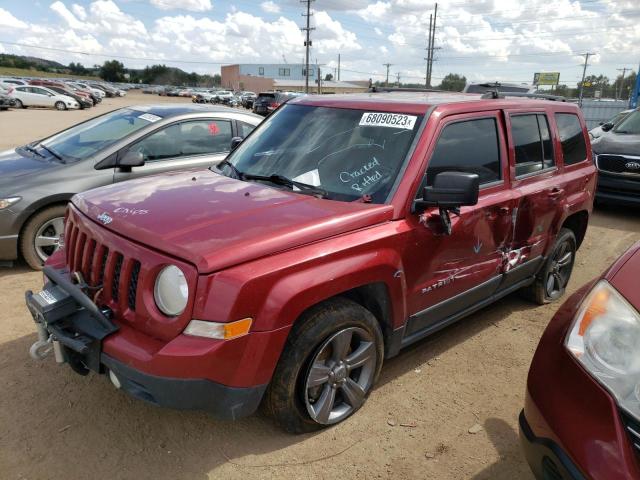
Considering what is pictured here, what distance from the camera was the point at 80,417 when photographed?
290 centimetres

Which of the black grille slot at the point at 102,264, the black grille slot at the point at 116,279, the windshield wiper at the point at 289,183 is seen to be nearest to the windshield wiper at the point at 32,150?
the windshield wiper at the point at 289,183

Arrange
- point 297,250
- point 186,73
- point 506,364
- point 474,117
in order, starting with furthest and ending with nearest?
1. point 186,73
2. point 506,364
3. point 474,117
4. point 297,250

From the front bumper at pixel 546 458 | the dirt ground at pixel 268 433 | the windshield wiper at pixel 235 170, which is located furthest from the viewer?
the windshield wiper at pixel 235 170

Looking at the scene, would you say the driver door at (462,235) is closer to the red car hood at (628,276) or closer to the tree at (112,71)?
the red car hood at (628,276)

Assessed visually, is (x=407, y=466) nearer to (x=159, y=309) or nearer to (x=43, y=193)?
(x=159, y=309)

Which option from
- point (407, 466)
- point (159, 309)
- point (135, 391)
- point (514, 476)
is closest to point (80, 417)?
point (135, 391)

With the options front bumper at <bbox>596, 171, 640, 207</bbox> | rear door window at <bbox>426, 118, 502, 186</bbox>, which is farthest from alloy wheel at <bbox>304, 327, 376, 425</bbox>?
front bumper at <bbox>596, 171, 640, 207</bbox>

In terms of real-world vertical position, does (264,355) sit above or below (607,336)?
below

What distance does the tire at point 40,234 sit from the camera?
475cm

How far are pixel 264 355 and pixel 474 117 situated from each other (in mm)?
2210

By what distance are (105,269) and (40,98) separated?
40.0 m

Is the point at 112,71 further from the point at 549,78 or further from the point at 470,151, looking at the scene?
the point at 470,151

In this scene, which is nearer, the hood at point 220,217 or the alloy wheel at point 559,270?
the hood at point 220,217

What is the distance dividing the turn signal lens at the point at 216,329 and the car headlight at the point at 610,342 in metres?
1.34
